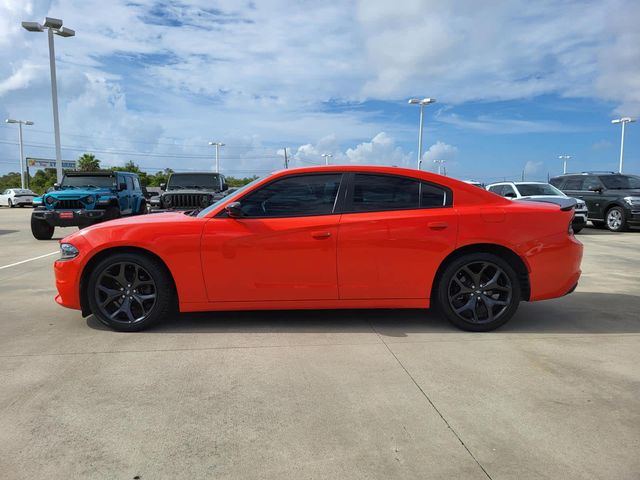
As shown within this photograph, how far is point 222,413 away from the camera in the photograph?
292cm

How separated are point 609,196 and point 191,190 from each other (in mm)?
12689

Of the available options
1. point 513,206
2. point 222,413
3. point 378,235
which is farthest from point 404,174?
point 222,413

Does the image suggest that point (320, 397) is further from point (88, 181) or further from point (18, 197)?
point (18, 197)

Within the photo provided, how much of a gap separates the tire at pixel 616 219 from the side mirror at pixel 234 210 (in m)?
14.1

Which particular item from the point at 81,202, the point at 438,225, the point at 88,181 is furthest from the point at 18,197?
the point at 438,225

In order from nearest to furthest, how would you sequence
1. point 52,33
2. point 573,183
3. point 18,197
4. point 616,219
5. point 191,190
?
point 191,190 → point 616,219 → point 573,183 → point 52,33 → point 18,197

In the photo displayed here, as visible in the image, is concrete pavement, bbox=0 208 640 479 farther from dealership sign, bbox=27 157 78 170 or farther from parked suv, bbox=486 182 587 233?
dealership sign, bbox=27 157 78 170

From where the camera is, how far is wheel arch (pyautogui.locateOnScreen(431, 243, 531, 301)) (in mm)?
4449

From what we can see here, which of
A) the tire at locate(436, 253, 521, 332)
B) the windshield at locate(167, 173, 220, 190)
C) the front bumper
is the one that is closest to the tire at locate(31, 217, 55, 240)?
the front bumper

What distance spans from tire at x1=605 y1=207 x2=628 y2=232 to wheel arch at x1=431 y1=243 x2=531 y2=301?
1238 cm

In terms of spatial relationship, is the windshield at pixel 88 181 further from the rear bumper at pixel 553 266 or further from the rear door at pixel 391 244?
the rear bumper at pixel 553 266

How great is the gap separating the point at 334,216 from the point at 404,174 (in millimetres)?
791

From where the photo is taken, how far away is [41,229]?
41.2 ft

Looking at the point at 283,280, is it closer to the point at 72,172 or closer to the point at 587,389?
the point at 587,389
